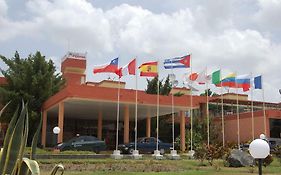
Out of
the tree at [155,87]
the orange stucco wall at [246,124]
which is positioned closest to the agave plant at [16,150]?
the orange stucco wall at [246,124]

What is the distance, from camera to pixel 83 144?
26125 millimetres

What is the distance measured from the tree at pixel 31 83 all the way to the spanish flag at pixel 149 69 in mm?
10851

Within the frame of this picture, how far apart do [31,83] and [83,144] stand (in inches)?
428

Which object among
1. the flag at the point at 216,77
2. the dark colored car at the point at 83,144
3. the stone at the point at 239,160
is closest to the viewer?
the stone at the point at 239,160

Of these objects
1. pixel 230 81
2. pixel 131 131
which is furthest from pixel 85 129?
pixel 230 81

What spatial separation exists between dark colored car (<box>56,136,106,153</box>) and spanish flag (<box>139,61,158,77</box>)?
213 inches

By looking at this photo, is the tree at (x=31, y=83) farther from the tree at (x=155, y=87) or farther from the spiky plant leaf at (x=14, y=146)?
the spiky plant leaf at (x=14, y=146)

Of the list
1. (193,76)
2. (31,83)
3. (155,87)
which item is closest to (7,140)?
(193,76)

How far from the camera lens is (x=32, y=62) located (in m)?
35.7

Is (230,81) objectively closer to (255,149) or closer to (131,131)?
(131,131)

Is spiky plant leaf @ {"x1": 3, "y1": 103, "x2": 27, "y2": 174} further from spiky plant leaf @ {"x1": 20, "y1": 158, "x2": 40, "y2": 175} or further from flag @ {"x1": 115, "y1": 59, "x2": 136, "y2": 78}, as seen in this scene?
flag @ {"x1": 115, "y1": 59, "x2": 136, "y2": 78}

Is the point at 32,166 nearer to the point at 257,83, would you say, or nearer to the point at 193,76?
the point at 193,76

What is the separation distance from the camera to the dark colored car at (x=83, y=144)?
25.5 metres

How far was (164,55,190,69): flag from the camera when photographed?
90.4 feet
